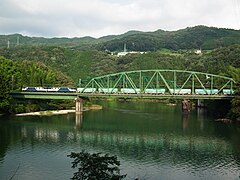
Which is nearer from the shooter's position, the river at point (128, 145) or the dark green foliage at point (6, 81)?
the river at point (128, 145)

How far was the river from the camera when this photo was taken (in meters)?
29.9

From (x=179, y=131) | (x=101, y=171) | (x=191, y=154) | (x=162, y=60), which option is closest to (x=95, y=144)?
(x=191, y=154)

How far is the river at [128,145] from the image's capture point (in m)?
29.9

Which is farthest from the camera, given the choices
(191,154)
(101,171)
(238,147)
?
(238,147)

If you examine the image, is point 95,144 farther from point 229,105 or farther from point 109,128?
point 229,105

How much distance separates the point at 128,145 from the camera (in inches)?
1634

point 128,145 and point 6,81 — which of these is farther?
point 6,81

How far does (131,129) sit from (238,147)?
16.8 metres

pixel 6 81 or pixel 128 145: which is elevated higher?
pixel 6 81

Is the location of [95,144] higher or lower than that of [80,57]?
lower

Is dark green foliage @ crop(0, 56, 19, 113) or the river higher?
dark green foliage @ crop(0, 56, 19, 113)

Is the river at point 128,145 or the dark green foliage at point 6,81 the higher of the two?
the dark green foliage at point 6,81

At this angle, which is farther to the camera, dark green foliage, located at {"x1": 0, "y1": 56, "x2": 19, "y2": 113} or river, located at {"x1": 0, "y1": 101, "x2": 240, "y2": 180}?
dark green foliage, located at {"x1": 0, "y1": 56, "x2": 19, "y2": 113}

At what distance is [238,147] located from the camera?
1610 inches
